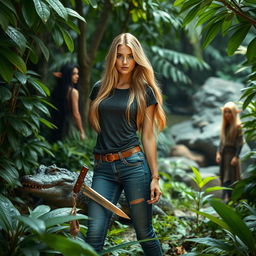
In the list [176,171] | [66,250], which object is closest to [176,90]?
[176,171]

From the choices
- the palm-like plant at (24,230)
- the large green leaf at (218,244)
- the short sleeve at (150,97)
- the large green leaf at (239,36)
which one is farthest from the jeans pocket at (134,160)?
the large green leaf at (239,36)

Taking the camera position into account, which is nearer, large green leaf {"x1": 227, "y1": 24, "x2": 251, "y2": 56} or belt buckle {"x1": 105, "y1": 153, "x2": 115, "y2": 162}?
belt buckle {"x1": 105, "y1": 153, "x2": 115, "y2": 162}

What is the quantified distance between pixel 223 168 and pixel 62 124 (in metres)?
2.43

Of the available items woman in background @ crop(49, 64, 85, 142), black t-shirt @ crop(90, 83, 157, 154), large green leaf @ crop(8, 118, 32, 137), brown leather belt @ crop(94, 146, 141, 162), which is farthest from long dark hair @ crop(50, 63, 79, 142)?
brown leather belt @ crop(94, 146, 141, 162)

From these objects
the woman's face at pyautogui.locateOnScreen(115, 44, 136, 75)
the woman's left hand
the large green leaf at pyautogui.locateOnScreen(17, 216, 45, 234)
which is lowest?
the woman's left hand

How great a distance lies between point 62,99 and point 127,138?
346cm

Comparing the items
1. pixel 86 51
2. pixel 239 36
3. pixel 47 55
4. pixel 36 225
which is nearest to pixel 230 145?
pixel 86 51

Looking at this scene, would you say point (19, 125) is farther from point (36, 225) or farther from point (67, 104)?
point (67, 104)

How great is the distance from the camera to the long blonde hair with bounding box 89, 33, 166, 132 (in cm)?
269

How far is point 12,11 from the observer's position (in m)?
2.23

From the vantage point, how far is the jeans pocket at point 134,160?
2.60 m

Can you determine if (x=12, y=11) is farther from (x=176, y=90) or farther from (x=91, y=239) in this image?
(x=176, y=90)

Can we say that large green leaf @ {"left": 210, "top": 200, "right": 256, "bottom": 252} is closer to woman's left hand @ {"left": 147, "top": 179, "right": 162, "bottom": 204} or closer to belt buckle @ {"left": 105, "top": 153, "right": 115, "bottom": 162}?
woman's left hand @ {"left": 147, "top": 179, "right": 162, "bottom": 204}

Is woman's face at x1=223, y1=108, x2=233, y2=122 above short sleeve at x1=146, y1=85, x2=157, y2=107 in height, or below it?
below
